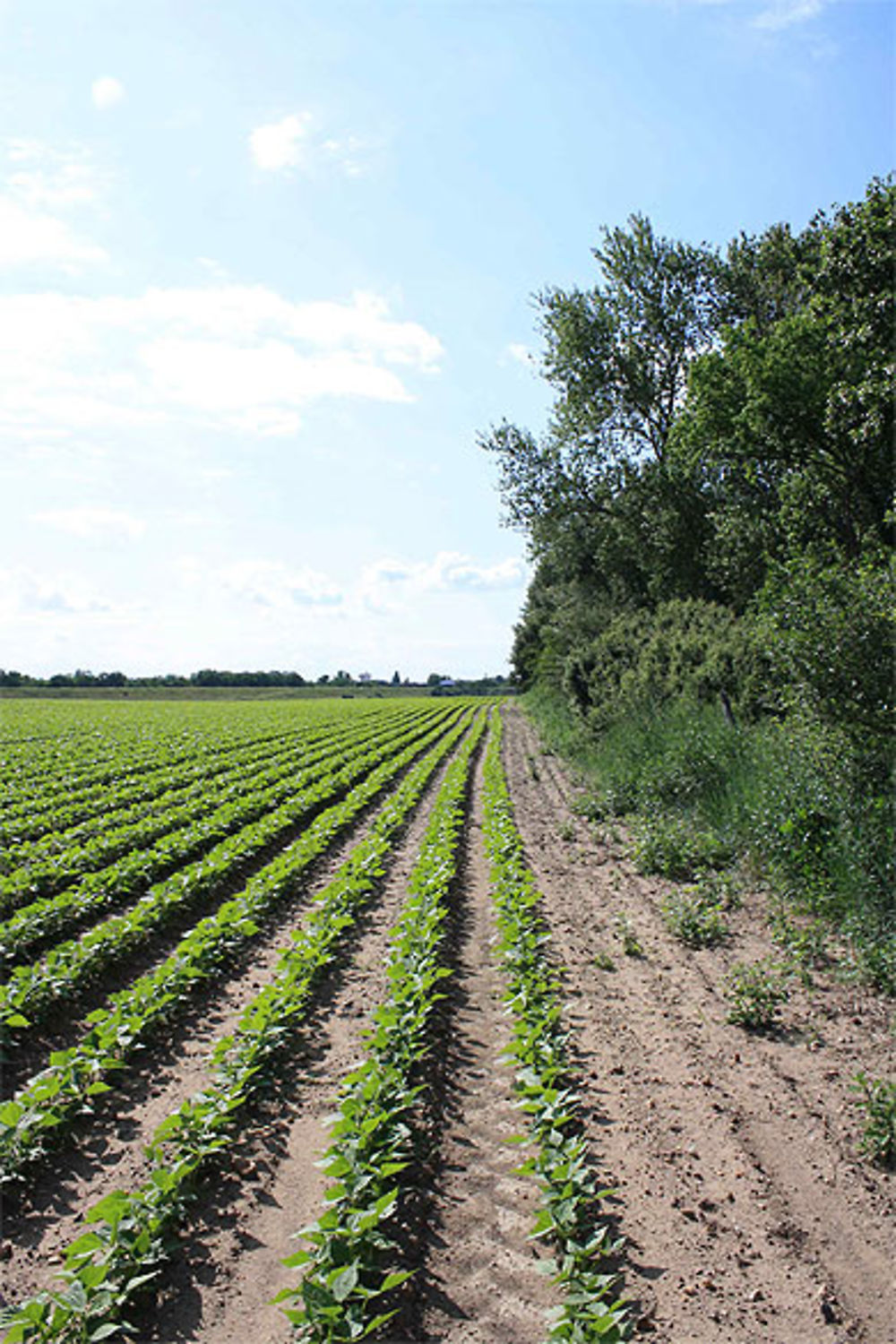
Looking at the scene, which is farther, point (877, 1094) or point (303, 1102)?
point (303, 1102)

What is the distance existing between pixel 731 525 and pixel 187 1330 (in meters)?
21.9

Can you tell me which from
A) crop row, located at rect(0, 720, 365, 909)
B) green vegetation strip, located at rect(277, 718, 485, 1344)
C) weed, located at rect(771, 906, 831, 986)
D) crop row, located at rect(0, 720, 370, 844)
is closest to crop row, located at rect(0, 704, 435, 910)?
crop row, located at rect(0, 720, 365, 909)

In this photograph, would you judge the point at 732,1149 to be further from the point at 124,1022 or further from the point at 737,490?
the point at 737,490

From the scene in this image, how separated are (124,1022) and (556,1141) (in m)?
3.36

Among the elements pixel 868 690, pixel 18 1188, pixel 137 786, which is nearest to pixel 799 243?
pixel 868 690

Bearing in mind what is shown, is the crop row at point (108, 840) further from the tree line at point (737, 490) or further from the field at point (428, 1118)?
the tree line at point (737, 490)

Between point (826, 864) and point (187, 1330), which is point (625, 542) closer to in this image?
point (826, 864)

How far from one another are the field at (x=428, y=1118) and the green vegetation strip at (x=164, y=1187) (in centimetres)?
2

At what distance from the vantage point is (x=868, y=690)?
7.69 m

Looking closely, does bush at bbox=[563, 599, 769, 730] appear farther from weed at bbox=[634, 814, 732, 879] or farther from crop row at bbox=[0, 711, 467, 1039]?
crop row at bbox=[0, 711, 467, 1039]

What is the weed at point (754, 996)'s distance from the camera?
18.9 feet

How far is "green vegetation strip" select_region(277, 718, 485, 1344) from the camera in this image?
309cm

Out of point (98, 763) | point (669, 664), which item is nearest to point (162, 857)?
point (669, 664)

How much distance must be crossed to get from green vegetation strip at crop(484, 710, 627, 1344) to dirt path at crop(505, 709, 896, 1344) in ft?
0.54
